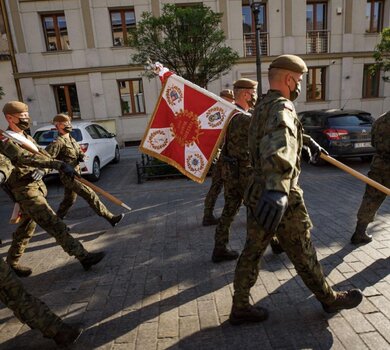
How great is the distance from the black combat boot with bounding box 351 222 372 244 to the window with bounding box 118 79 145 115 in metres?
12.9

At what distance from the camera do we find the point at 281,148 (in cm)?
173

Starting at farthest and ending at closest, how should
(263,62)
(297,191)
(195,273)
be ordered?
(263,62) → (195,273) → (297,191)

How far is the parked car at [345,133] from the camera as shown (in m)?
7.70

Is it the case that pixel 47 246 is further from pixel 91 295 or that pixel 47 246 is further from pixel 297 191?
pixel 297 191

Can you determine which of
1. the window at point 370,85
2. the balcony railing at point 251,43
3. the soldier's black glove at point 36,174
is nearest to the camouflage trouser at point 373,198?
the soldier's black glove at point 36,174

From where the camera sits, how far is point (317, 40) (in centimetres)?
1496

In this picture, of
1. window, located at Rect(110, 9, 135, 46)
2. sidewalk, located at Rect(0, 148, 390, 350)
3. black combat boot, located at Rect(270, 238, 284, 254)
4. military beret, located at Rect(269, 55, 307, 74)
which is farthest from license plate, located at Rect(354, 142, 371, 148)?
window, located at Rect(110, 9, 135, 46)

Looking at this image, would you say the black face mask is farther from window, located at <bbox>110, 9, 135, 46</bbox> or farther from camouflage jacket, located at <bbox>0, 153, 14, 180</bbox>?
window, located at <bbox>110, 9, 135, 46</bbox>

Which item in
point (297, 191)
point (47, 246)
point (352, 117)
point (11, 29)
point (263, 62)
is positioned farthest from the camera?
point (263, 62)

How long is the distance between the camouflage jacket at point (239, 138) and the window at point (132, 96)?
12522 millimetres

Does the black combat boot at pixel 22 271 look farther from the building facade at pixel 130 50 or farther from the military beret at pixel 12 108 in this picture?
the building facade at pixel 130 50

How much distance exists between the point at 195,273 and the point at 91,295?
3.57 ft

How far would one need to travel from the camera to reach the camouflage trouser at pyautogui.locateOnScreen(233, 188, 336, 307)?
2.14 meters

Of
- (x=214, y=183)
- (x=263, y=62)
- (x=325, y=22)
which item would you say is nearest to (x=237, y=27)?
(x=263, y=62)
